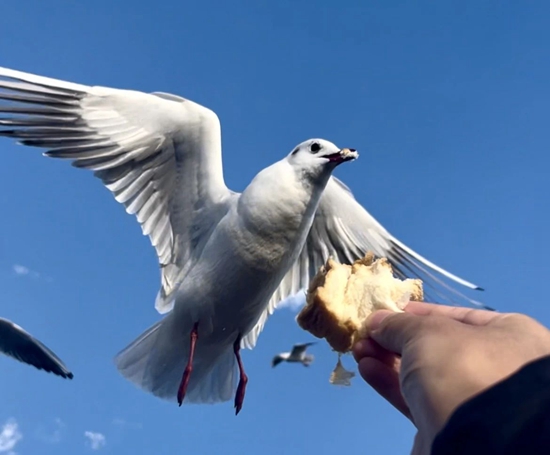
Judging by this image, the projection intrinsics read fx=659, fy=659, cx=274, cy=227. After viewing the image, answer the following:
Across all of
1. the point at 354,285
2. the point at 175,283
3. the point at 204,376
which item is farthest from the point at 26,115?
the point at 354,285

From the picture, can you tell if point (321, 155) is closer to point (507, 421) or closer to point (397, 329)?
point (397, 329)

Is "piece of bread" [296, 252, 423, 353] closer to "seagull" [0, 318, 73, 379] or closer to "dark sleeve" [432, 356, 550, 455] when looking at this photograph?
"dark sleeve" [432, 356, 550, 455]

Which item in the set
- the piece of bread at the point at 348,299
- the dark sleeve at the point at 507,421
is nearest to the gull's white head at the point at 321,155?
the piece of bread at the point at 348,299

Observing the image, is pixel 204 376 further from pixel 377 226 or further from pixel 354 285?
pixel 354 285

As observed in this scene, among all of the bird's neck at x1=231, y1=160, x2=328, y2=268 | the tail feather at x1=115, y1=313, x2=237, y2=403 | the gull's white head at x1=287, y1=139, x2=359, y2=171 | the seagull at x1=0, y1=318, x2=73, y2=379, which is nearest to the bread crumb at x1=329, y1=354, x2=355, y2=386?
the bird's neck at x1=231, y1=160, x2=328, y2=268

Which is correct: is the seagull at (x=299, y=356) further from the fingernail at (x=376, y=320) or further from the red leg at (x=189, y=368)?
the fingernail at (x=376, y=320)

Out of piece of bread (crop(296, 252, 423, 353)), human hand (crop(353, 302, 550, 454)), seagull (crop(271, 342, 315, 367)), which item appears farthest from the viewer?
seagull (crop(271, 342, 315, 367))
